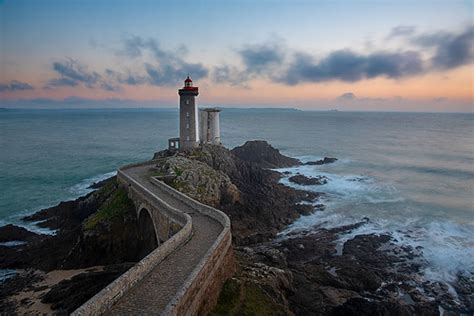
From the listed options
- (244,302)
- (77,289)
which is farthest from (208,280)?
(77,289)

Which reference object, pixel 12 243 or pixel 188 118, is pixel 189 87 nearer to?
pixel 188 118

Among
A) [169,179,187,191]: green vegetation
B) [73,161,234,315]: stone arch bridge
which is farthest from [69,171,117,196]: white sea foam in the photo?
[73,161,234,315]: stone arch bridge

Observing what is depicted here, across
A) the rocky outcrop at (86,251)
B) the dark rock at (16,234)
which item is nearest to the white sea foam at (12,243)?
the dark rock at (16,234)

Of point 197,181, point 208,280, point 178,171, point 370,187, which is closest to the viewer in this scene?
point 208,280

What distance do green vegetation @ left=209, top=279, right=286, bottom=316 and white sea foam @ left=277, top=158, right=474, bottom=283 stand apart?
11956 millimetres

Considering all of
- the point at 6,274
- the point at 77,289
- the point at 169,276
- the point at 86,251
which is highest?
the point at 169,276

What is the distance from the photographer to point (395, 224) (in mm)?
30641

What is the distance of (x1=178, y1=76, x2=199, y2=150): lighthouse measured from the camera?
36.6m

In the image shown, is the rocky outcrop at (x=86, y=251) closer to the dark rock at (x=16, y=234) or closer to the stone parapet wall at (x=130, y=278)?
the dark rock at (x=16, y=234)

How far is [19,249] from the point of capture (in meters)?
25.7

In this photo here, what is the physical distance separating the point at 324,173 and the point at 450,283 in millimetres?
30381

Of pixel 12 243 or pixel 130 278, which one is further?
pixel 12 243

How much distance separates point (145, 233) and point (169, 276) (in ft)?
40.6

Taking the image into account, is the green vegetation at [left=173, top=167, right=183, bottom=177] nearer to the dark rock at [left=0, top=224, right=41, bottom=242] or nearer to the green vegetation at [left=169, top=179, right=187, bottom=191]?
the green vegetation at [left=169, top=179, right=187, bottom=191]
